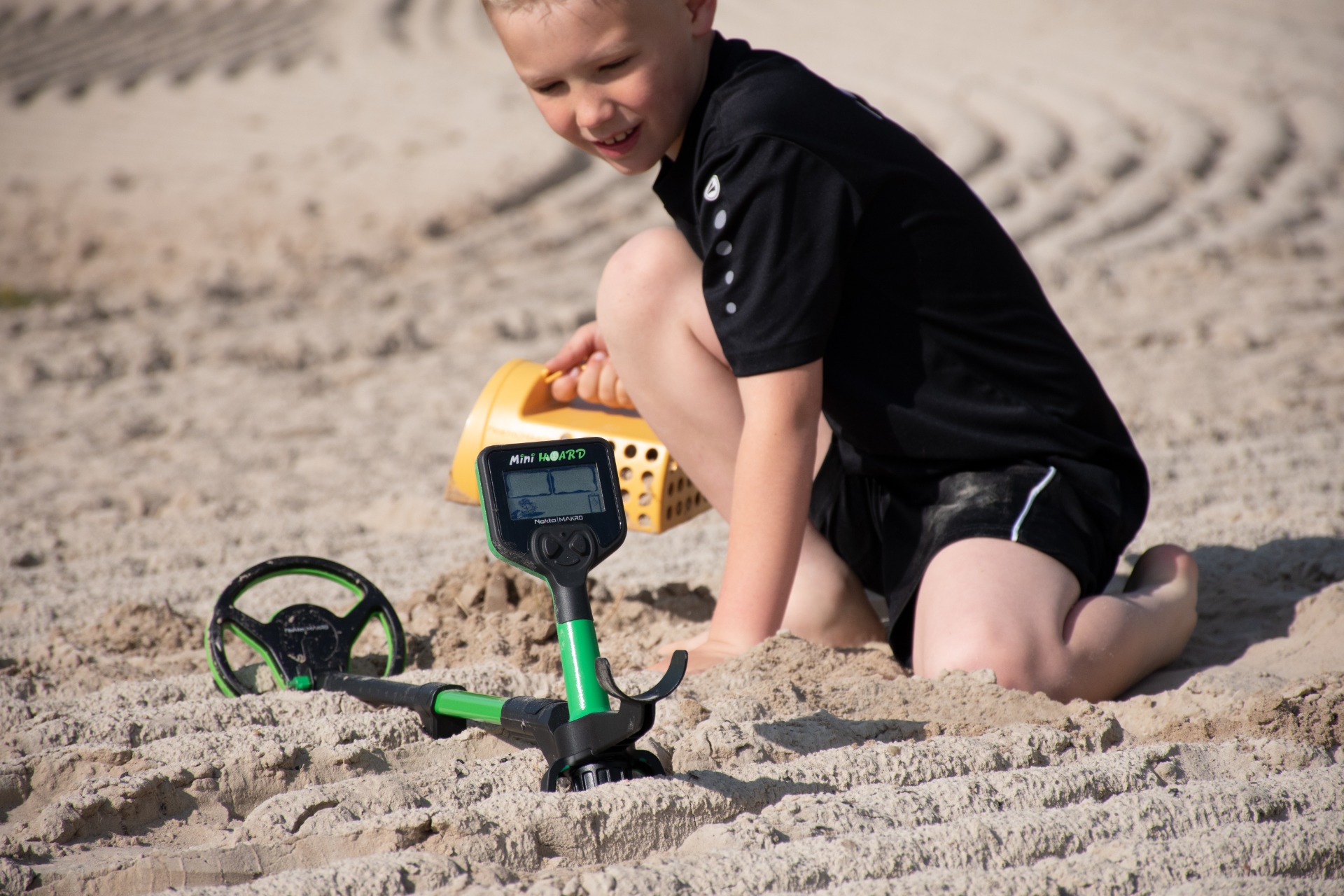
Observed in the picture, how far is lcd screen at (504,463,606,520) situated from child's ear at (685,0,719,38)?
0.72 metres

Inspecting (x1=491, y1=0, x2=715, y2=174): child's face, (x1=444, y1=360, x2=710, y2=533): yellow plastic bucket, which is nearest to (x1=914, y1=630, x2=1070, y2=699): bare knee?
(x1=444, y1=360, x2=710, y2=533): yellow plastic bucket

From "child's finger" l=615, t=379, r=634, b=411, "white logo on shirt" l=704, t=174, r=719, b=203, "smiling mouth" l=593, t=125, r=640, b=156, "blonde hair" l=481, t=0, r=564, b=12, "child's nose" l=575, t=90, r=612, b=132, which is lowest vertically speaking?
"child's finger" l=615, t=379, r=634, b=411

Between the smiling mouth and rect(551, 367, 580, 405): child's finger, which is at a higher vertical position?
the smiling mouth

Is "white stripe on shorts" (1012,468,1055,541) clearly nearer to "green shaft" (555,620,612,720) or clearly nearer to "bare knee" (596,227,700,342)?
"bare knee" (596,227,700,342)

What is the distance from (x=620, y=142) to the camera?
1.66 m

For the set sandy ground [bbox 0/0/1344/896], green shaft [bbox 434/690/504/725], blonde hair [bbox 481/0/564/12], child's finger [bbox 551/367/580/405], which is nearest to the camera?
sandy ground [bbox 0/0/1344/896]

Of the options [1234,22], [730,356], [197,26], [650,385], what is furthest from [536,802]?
[197,26]

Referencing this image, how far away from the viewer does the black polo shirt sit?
5.24 ft

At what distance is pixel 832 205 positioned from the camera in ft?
5.28

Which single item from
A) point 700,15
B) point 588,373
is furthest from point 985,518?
point 700,15

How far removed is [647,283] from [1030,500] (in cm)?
67

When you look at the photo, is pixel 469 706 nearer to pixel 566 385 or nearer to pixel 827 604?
pixel 827 604

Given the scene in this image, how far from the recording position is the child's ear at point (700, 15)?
64.0 inches

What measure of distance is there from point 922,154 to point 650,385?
546mm
